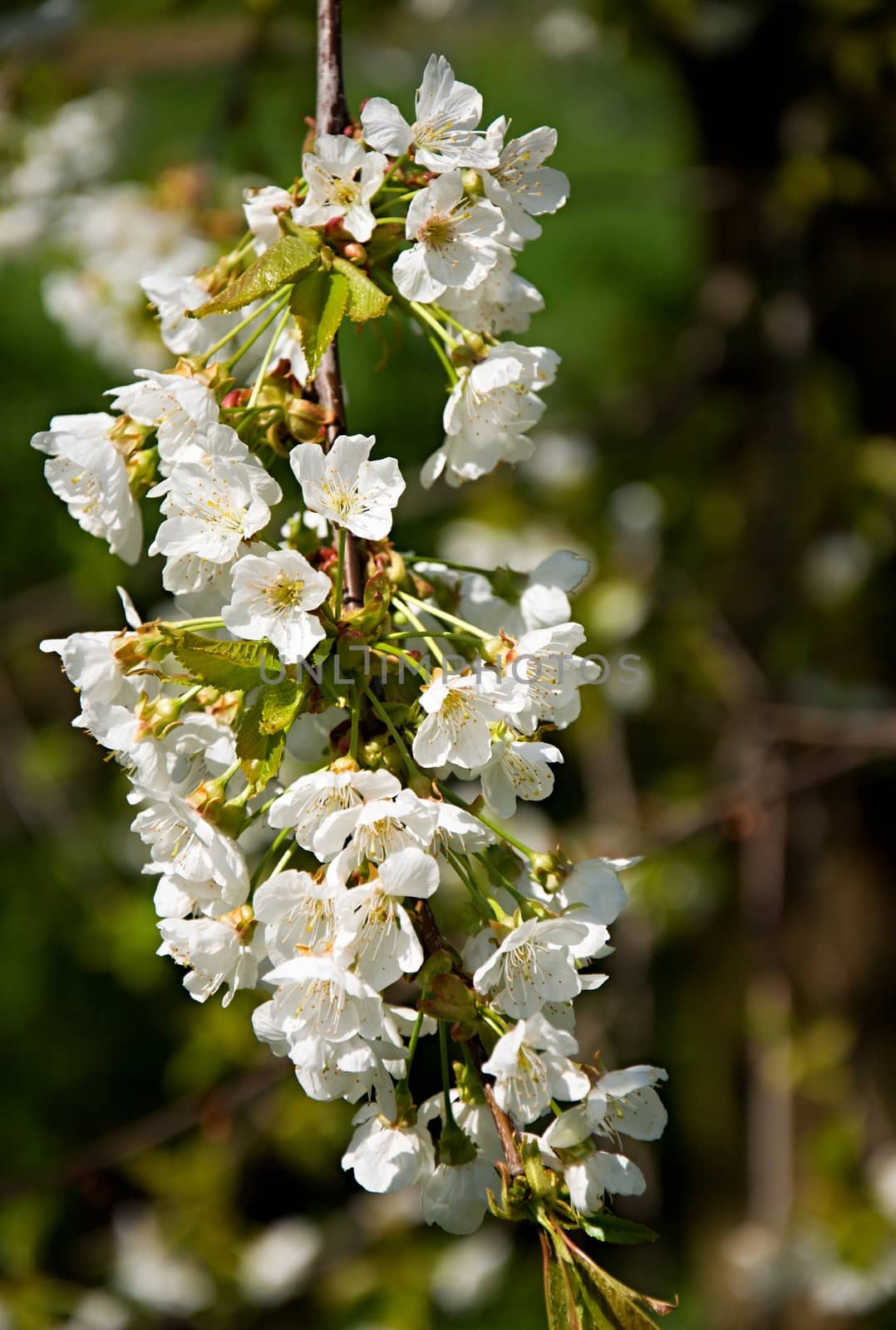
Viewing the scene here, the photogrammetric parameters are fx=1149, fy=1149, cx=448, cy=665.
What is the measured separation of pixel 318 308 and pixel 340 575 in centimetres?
21

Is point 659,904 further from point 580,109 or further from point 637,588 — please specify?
point 580,109

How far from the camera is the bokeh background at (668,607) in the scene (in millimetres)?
2297

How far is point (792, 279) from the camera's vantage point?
2611mm

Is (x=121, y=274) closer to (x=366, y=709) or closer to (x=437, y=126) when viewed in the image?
(x=437, y=126)

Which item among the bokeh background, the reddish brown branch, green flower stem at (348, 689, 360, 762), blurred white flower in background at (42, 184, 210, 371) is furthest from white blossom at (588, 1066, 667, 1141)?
blurred white flower in background at (42, 184, 210, 371)

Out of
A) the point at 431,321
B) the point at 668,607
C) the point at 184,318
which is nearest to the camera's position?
the point at 431,321

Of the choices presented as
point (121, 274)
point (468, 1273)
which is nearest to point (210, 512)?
point (121, 274)

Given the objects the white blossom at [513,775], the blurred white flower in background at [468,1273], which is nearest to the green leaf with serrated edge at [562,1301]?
the white blossom at [513,775]

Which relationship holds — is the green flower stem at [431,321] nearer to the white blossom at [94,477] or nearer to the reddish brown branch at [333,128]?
the reddish brown branch at [333,128]

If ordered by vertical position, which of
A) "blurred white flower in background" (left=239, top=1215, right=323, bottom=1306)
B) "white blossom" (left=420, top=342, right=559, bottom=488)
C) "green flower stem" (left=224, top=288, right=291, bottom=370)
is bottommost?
"blurred white flower in background" (left=239, top=1215, right=323, bottom=1306)

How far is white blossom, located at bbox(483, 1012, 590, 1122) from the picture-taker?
2.70 ft

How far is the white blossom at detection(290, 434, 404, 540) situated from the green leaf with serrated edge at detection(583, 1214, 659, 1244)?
0.53 metres

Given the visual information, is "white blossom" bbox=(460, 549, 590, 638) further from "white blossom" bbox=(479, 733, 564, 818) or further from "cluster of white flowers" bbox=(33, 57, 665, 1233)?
"white blossom" bbox=(479, 733, 564, 818)

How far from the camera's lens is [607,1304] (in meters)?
0.81
